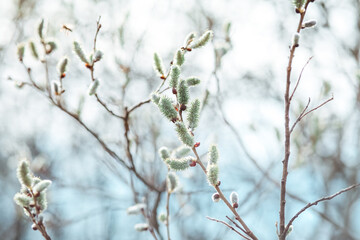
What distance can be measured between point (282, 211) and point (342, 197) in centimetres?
479

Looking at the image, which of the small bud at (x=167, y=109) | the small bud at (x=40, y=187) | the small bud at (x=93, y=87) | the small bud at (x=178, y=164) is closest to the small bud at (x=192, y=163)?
the small bud at (x=178, y=164)

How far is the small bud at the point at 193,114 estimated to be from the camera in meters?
1.08

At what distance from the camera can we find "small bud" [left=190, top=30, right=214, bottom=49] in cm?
140

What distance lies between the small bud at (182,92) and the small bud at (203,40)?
37 centimetres

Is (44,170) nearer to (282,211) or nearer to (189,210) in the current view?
(189,210)

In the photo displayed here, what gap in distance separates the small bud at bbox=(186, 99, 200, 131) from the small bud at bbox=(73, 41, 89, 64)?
2.07 feet

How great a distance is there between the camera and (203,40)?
4.62 feet

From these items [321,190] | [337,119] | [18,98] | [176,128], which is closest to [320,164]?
[321,190]

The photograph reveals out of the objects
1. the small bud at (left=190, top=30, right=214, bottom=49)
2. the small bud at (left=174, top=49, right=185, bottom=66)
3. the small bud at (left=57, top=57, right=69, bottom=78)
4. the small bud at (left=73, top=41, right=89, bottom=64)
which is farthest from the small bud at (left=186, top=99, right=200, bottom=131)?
the small bud at (left=57, top=57, right=69, bottom=78)

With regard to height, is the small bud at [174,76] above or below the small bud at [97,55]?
below

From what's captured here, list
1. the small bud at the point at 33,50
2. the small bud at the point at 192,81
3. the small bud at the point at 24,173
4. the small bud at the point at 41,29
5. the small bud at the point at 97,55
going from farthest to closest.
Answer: the small bud at the point at 33,50, the small bud at the point at 41,29, the small bud at the point at 97,55, the small bud at the point at 192,81, the small bud at the point at 24,173

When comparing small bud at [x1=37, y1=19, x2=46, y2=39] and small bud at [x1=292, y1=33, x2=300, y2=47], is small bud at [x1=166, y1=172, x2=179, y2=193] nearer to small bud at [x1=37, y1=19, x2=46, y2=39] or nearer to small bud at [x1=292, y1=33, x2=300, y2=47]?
small bud at [x1=292, y1=33, x2=300, y2=47]

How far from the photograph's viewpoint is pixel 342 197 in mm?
5285

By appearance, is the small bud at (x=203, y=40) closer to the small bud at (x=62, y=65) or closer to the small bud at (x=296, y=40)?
the small bud at (x=296, y=40)
